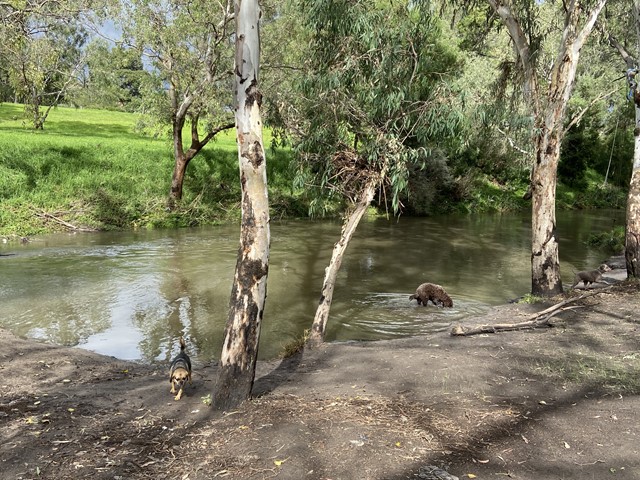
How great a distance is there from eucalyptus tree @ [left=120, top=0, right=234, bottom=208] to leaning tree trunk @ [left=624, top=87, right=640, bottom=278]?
49.4 ft

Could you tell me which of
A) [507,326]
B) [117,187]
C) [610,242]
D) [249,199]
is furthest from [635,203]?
[117,187]

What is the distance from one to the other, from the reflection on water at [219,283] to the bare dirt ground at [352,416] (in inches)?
76.4

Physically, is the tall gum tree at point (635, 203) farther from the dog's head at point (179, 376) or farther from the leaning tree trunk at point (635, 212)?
the dog's head at point (179, 376)

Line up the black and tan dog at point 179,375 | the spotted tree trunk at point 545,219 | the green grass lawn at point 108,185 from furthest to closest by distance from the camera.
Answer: the green grass lawn at point 108,185
the spotted tree trunk at point 545,219
the black and tan dog at point 179,375

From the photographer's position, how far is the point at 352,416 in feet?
17.3

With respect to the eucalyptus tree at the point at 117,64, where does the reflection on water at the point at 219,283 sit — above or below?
below

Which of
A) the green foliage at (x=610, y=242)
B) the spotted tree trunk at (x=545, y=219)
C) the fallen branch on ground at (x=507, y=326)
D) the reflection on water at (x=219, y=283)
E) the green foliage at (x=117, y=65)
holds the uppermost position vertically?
the green foliage at (x=117, y=65)

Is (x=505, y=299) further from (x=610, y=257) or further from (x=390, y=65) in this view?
(x=610, y=257)

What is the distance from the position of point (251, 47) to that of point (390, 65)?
463 cm

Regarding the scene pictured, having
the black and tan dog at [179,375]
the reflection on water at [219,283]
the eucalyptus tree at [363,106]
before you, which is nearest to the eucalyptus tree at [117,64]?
the reflection on water at [219,283]

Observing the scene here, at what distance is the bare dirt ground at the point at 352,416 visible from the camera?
4344 mm

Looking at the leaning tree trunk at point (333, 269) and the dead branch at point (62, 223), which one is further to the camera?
the dead branch at point (62, 223)

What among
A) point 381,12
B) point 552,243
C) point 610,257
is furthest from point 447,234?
Answer: point 381,12

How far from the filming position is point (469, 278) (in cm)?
1545
